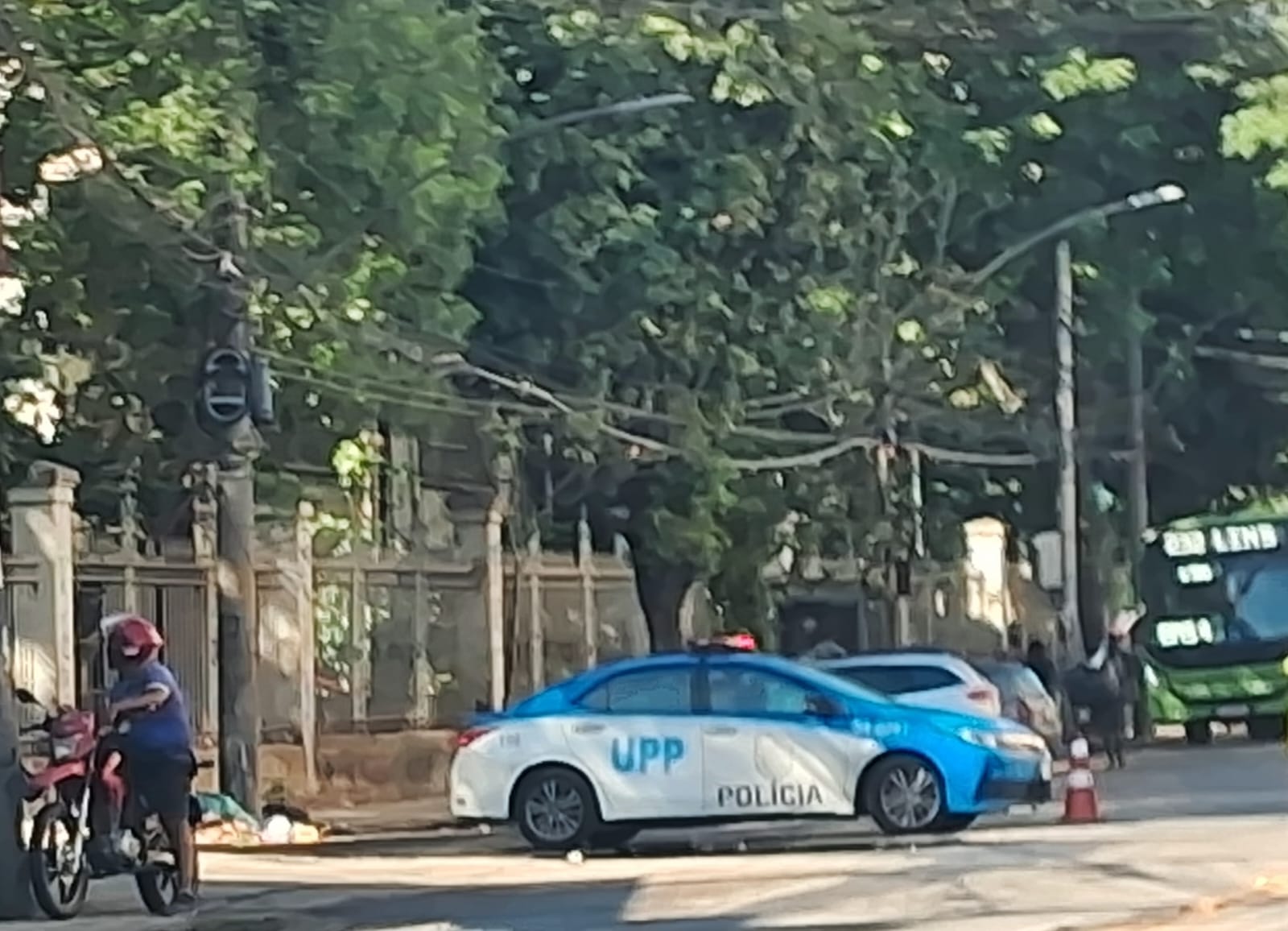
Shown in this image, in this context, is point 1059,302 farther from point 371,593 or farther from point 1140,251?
point 371,593

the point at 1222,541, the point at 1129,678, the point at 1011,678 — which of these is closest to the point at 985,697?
the point at 1011,678

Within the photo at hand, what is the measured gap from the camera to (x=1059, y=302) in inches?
1665

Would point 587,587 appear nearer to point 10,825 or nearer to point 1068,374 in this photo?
point 1068,374

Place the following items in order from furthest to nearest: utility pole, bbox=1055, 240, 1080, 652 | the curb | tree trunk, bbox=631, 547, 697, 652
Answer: utility pole, bbox=1055, 240, 1080, 652 < tree trunk, bbox=631, 547, 697, 652 < the curb

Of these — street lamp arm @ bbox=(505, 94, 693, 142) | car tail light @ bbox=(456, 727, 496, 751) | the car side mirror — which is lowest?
car tail light @ bbox=(456, 727, 496, 751)

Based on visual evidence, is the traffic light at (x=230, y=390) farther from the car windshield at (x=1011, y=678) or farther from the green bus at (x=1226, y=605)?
the green bus at (x=1226, y=605)

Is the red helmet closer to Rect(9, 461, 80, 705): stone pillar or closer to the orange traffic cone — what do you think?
Rect(9, 461, 80, 705): stone pillar

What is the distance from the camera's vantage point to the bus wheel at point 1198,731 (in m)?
45.8

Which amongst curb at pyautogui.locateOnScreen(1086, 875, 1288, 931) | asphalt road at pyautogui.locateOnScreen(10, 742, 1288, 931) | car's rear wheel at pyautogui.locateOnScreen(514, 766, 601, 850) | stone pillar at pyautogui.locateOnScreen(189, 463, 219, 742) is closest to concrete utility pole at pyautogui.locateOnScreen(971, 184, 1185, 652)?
stone pillar at pyautogui.locateOnScreen(189, 463, 219, 742)

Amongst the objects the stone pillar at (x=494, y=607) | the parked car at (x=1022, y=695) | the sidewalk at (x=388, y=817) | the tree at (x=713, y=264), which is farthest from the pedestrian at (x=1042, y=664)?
the sidewalk at (x=388, y=817)

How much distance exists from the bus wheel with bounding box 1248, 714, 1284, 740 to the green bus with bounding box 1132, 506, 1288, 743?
97mm

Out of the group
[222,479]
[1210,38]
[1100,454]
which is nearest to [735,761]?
[222,479]

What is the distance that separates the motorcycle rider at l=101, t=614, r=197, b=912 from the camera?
1772 cm

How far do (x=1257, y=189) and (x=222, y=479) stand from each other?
1993 cm
